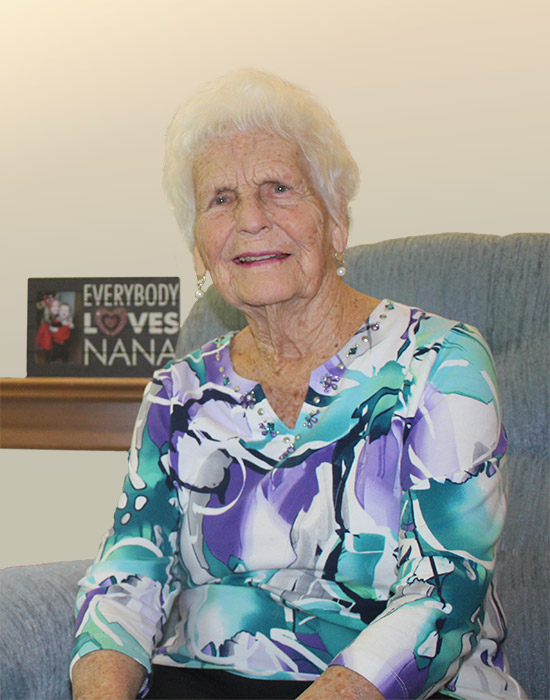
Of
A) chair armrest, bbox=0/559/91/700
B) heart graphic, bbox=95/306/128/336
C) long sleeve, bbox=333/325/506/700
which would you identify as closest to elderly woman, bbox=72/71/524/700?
long sleeve, bbox=333/325/506/700

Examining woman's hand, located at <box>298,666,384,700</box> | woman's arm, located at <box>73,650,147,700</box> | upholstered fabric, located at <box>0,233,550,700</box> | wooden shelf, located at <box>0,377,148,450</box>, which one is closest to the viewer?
woman's hand, located at <box>298,666,384,700</box>

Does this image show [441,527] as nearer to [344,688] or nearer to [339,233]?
[344,688]

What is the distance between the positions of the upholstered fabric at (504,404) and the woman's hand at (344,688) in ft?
1.65

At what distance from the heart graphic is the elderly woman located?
0.85 metres

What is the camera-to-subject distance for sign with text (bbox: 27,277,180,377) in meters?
2.17

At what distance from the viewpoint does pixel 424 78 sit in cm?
198

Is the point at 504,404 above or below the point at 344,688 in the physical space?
above

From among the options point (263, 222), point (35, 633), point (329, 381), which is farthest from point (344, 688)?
point (263, 222)

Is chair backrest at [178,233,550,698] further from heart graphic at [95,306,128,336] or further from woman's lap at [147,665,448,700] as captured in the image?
heart graphic at [95,306,128,336]

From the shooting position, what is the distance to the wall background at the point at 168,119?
194 centimetres

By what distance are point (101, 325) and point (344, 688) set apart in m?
1.48

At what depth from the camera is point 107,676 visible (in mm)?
1065

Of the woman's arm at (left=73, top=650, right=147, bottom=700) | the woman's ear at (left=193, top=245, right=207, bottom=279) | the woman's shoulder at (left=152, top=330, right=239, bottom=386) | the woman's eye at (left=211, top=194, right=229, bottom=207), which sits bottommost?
the woman's arm at (left=73, top=650, right=147, bottom=700)

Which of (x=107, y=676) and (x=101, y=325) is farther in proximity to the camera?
(x=101, y=325)
